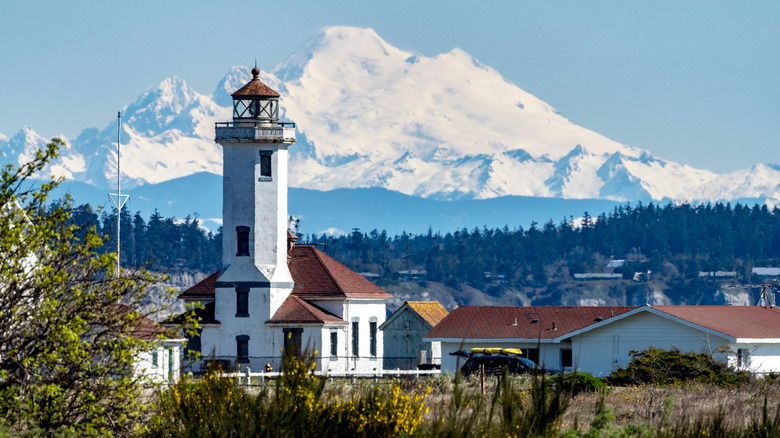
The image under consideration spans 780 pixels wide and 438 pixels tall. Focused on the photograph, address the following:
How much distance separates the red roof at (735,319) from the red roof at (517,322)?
2.84 meters

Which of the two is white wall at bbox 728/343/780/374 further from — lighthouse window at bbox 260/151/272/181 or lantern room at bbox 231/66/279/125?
lantern room at bbox 231/66/279/125

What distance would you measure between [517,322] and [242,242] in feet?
56.4

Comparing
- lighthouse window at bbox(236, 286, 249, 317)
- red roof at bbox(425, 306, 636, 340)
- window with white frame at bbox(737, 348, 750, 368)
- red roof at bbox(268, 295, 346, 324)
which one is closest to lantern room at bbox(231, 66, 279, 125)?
lighthouse window at bbox(236, 286, 249, 317)

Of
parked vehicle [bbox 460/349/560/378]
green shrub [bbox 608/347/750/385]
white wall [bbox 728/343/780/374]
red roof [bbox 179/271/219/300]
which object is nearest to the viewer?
green shrub [bbox 608/347/750/385]

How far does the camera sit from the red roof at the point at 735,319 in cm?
5483

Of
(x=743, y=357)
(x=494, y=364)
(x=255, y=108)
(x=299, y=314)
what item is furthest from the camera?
(x=255, y=108)

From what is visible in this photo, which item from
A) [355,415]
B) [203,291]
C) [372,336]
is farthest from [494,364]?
Answer: [355,415]

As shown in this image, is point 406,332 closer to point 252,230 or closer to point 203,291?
point 252,230

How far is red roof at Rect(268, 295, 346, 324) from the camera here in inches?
2773

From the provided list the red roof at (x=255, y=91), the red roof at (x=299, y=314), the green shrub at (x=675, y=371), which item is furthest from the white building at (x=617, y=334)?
the red roof at (x=255, y=91)

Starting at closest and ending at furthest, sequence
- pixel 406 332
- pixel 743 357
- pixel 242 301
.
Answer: pixel 743 357 → pixel 242 301 → pixel 406 332

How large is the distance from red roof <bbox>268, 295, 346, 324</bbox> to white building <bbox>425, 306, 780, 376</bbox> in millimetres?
9244

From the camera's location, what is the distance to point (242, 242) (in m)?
72.5

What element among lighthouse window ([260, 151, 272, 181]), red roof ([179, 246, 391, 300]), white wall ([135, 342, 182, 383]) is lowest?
Result: white wall ([135, 342, 182, 383])
